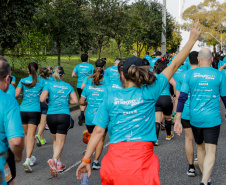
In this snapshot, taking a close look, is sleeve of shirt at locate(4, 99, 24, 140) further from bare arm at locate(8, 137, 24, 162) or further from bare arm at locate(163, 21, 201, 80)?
bare arm at locate(163, 21, 201, 80)

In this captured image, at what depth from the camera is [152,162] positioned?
2.98m

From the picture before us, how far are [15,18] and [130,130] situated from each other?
1710 centimetres

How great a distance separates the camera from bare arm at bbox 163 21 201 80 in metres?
3.32

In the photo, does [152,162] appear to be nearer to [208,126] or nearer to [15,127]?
[15,127]

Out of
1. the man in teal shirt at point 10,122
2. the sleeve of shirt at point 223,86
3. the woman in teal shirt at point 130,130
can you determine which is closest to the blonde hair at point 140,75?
the woman in teal shirt at point 130,130

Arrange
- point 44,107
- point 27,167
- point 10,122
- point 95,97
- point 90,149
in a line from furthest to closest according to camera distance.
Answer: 1. point 44,107
2. point 95,97
3. point 27,167
4. point 90,149
5. point 10,122

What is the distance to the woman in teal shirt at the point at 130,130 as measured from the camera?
9.49 feet

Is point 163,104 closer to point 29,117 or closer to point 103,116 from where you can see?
point 29,117

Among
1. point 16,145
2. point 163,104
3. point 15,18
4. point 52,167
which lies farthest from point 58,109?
point 15,18

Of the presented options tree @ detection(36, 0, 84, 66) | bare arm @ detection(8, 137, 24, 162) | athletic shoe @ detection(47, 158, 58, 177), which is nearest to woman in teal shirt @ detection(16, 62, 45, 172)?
athletic shoe @ detection(47, 158, 58, 177)

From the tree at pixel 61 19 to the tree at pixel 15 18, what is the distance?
69 centimetres

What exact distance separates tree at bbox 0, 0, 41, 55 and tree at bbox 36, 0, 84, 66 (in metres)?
0.69

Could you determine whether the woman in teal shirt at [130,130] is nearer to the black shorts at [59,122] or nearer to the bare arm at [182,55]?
the bare arm at [182,55]

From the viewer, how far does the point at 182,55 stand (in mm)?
3389
